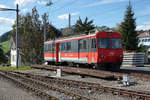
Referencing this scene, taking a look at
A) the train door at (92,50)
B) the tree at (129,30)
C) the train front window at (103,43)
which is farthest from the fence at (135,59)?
the tree at (129,30)

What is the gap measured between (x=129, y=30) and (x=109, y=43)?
93.2 ft

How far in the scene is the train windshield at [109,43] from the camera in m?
16.2

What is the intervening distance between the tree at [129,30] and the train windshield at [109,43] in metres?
25.8

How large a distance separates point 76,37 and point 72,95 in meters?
10.6

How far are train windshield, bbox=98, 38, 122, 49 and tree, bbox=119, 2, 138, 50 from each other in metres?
25.8

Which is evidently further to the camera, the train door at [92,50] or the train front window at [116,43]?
the train front window at [116,43]

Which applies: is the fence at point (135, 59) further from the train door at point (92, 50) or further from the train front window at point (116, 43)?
the train door at point (92, 50)

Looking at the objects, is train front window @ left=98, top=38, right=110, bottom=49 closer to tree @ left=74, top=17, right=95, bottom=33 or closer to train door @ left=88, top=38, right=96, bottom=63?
train door @ left=88, top=38, right=96, bottom=63

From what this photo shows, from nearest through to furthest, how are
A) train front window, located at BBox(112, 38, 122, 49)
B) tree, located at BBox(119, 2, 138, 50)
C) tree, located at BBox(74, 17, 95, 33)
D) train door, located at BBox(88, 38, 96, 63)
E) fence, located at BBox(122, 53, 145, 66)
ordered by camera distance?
1. train door, located at BBox(88, 38, 96, 63)
2. train front window, located at BBox(112, 38, 122, 49)
3. fence, located at BBox(122, 53, 145, 66)
4. tree, located at BBox(119, 2, 138, 50)
5. tree, located at BBox(74, 17, 95, 33)

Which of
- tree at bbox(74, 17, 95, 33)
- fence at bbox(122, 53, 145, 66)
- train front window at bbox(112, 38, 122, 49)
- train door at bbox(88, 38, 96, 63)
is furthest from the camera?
tree at bbox(74, 17, 95, 33)

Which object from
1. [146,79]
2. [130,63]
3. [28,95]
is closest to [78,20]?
[130,63]

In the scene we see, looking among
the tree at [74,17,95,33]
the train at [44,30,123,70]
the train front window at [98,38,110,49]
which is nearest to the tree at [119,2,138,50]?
the tree at [74,17,95,33]

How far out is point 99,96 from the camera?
8.40 meters

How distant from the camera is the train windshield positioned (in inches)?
636
